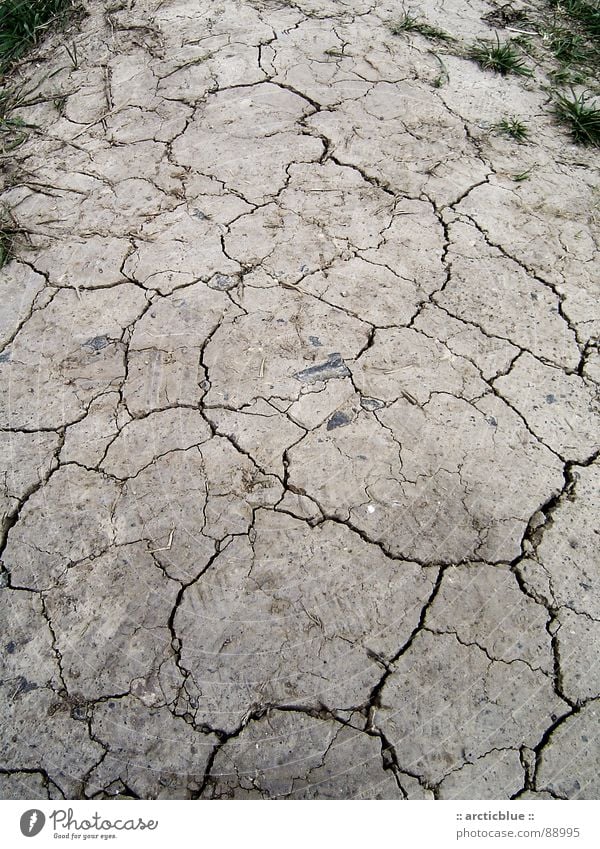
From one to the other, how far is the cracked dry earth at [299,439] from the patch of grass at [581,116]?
0.11 meters

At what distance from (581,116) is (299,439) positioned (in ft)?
7.93

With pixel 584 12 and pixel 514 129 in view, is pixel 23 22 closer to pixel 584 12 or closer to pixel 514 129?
pixel 514 129

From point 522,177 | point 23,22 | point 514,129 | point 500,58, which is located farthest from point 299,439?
point 23,22

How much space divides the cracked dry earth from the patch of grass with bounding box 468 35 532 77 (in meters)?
0.10

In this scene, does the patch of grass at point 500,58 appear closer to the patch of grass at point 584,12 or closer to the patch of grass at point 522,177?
the patch of grass at point 584,12

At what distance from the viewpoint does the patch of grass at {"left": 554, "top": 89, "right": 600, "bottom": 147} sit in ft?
10.7

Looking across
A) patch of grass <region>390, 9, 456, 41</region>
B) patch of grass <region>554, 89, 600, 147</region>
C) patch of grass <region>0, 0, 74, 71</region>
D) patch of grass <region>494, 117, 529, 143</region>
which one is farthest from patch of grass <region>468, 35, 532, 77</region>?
patch of grass <region>0, 0, 74, 71</region>

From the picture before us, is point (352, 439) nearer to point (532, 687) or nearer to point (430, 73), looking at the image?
point (532, 687)

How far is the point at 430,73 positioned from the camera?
359cm

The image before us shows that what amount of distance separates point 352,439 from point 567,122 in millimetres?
2340

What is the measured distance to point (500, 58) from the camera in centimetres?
358

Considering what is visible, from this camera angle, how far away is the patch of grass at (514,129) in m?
3.27

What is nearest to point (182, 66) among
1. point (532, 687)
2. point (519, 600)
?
point (519, 600)

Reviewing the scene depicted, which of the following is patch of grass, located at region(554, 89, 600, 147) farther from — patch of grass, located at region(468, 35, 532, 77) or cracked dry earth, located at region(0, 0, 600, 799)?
patch of grass, located at region(468, 35, 532, 77)
